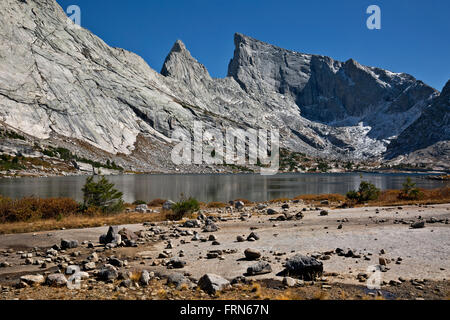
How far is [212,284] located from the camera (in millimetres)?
7824

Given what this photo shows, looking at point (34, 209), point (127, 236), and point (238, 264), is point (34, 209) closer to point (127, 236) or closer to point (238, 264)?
point (127, 236)

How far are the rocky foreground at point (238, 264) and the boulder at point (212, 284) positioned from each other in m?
0.03

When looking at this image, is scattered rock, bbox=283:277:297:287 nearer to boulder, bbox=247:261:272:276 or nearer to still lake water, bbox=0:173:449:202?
boulder, bbox=247:261:272:276

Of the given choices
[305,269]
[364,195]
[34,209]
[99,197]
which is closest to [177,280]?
[305,269]

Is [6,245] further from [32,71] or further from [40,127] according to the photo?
[32,71]

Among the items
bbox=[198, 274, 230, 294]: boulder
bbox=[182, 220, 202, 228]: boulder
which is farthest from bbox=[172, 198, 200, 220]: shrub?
bbox=[198, 274, 230, 294]: boulder

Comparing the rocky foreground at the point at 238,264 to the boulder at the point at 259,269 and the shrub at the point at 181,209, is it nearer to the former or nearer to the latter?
the boulder at the point at 259,269

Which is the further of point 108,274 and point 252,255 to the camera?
point 252,255

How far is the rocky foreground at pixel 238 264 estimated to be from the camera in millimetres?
7766

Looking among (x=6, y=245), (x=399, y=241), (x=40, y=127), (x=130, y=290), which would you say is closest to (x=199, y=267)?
(x=130, y=290)

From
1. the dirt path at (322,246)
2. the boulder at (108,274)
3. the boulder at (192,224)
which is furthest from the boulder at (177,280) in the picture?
the boulder at (192,224)

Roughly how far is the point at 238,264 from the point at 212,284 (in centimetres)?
293
